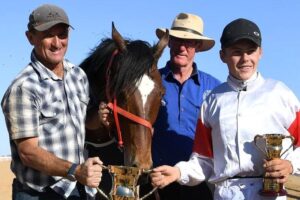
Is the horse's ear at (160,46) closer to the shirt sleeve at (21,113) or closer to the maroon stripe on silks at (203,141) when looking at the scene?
the maroon stripe on silks at (203,141)

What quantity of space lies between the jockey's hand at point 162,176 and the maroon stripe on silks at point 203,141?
0.31 metres

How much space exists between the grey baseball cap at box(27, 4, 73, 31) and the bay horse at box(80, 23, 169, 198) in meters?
0.75

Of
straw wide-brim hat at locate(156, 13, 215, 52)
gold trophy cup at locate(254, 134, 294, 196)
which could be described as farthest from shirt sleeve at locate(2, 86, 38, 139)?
straw wide-brim hat at locate(156, 13, 215, 52)

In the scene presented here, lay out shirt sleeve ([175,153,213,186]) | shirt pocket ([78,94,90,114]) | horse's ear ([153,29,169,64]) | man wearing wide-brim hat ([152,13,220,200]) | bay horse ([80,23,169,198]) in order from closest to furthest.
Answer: shirt sleeve ([175,153,213,186]), shirt pocket ([78,94,90,114]), bay horse ([80,23,169,198]), horse's ear ([153,29,169,64]), man wearing wide-brim hat ([152,13,220,200])

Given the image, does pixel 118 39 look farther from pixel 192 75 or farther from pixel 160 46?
pixel 192 75

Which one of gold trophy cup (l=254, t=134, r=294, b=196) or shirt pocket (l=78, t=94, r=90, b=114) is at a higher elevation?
shirt pocket (l=78, t=94, r=90, b=114)

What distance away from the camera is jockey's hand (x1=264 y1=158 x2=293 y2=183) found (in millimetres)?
3584

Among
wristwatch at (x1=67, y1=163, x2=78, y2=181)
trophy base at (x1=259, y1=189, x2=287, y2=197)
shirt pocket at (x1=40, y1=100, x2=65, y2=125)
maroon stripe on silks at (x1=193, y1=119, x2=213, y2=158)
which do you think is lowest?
trophy base at (x1=259, y1=189, x2=287, y2=197)

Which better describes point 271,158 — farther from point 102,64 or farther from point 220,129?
point 102,64

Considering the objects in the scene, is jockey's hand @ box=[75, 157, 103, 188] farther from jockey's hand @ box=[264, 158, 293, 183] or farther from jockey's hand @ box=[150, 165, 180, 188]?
jockey's hand @ box=[264, 158, 293, 183]

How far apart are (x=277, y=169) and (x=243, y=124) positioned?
43 cm

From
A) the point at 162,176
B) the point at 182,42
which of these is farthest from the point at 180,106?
the point at 162,176

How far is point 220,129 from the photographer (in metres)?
3.96

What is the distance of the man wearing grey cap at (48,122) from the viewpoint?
3725 mm
